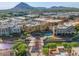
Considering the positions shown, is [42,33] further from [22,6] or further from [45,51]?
[22,6]

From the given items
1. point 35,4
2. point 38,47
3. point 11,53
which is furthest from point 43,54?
point 35,4

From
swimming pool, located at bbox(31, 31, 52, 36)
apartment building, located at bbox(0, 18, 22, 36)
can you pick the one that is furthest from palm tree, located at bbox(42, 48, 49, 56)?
apartment building, located at bbox(0, 18, 22, 36)

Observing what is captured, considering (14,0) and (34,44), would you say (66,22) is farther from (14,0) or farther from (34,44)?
(14,0)

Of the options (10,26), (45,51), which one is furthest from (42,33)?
(10,26)

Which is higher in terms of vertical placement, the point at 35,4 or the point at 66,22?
the point at 35,4

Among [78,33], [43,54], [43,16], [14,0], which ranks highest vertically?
[14,0]

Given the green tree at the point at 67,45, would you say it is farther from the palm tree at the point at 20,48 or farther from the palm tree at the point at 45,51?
the palm tree at the point at 20,48
